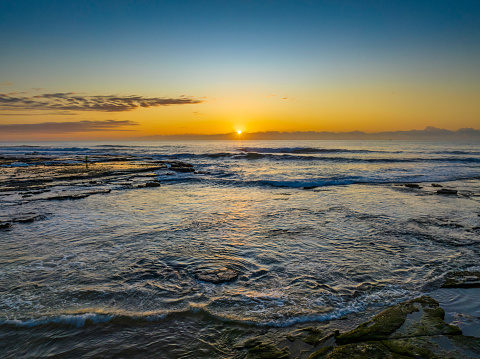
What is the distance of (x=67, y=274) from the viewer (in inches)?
253

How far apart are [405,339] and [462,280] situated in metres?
3.15

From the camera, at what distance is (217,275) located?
6.41m

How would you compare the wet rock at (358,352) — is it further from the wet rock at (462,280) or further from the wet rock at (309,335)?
the wet rock at (462,280)

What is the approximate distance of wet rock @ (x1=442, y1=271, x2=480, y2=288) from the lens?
19.0 ft

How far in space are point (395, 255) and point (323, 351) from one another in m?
4.94

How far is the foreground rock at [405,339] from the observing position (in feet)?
12.2

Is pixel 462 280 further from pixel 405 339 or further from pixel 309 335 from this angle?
pixel 309 335

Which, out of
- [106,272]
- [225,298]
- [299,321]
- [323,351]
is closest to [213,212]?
[106,272]

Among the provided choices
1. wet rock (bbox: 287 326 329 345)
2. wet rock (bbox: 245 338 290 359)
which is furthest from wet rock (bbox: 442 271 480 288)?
wet rock (bbox: 245 338 290 359)

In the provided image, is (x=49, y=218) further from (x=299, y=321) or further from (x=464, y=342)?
(x=464, y=342)

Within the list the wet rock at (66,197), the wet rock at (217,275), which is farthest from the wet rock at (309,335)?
the wet rock at (66,197)

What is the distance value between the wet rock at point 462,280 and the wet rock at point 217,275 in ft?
15.3

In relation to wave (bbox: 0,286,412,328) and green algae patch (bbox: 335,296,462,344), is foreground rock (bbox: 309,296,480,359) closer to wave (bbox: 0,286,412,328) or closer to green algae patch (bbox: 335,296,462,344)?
green algae patch (bbox: 335,296,462,344)

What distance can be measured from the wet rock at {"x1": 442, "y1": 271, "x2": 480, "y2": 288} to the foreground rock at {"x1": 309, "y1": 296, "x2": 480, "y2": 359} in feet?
4.71
